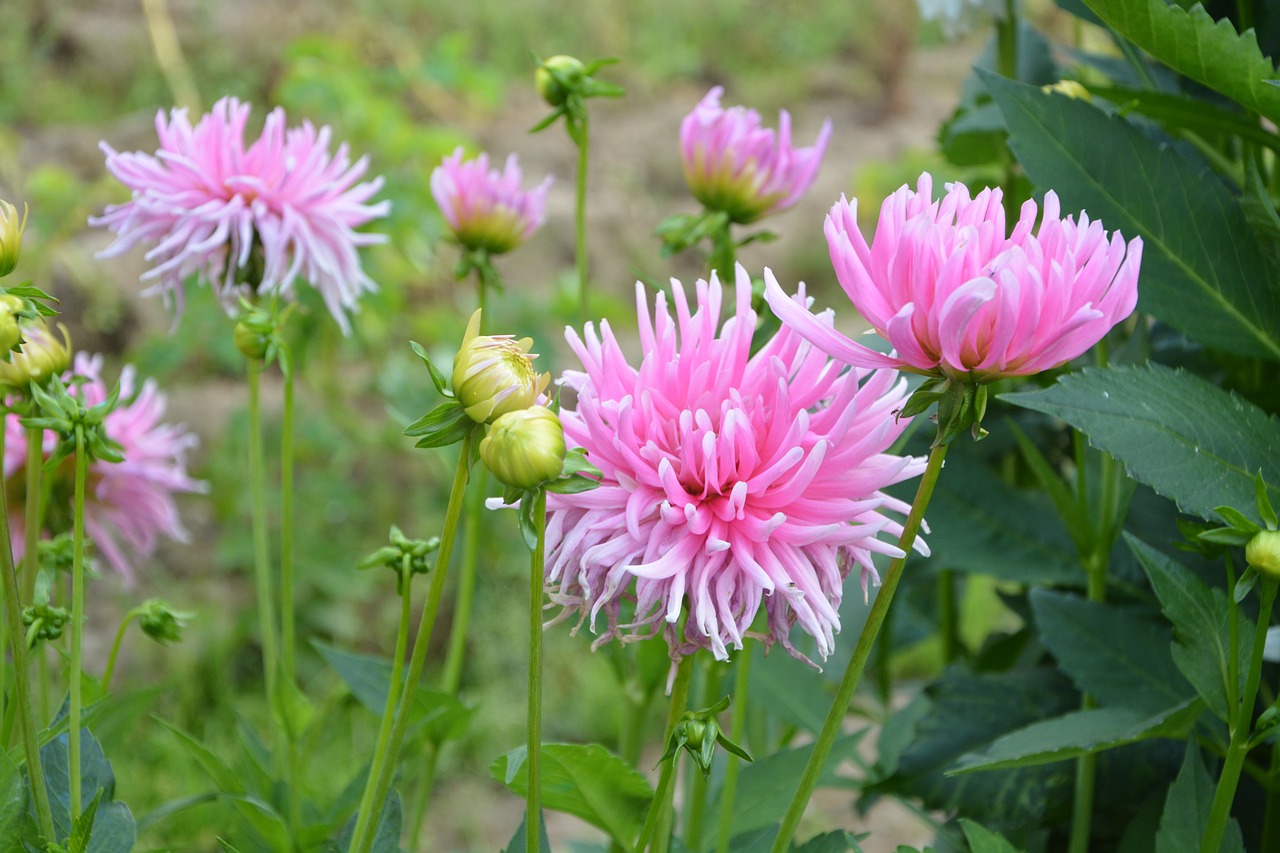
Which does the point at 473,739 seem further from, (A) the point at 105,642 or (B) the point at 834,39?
(B) the point at 834,39

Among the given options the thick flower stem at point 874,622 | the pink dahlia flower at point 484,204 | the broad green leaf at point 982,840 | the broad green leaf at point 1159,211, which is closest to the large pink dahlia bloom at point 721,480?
the thick flower stem at point 874,622

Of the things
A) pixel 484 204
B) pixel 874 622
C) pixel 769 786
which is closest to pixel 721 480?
pixel 874 622

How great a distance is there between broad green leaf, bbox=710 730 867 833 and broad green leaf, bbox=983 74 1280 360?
11.0 inches

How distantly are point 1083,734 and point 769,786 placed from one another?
6.2 inches

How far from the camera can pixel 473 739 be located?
5.12ft

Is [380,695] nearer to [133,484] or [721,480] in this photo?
[133,484]

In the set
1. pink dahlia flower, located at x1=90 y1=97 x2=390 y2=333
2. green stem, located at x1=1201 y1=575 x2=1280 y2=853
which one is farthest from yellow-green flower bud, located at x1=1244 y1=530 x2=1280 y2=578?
pink dahlia flower, located at x1=90 y1=97 x2=390 y2=333

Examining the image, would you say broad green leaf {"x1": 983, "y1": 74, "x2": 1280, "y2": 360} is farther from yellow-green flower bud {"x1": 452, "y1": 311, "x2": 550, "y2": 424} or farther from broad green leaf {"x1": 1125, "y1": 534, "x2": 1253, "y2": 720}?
yellow-green flower bud {"x1": 452, "y1": 311, "x2": 550, "y2": 424}

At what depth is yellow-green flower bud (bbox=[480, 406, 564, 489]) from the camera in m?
0.34

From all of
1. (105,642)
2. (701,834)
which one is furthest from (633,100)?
(701,834)

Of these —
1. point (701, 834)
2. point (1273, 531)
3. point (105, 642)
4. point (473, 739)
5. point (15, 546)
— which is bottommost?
point (473, 739)

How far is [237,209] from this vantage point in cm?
62

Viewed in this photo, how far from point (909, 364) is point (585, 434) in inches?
4.3

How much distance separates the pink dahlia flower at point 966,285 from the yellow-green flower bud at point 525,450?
0.09 m
